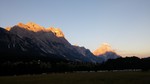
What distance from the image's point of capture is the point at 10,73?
185 meters

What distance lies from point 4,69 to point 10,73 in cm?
748

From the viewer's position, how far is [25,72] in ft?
649

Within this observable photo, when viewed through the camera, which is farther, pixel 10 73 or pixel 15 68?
pixel 15 68

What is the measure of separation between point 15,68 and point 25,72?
340 inches

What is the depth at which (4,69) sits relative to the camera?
189125 mm

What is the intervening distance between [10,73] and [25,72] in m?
15.5

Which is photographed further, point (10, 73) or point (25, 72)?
point (25, 72)

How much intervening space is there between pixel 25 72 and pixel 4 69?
17.1 meters

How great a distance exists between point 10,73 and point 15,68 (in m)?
12.9

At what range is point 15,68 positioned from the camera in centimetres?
19762
